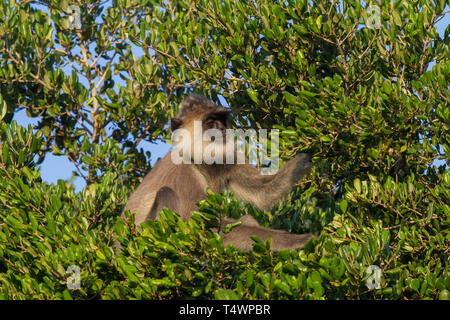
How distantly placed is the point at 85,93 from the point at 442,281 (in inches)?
253

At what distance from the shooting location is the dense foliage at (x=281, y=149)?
505 centimetres

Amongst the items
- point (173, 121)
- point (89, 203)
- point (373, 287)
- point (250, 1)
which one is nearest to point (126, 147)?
point (173, 121)

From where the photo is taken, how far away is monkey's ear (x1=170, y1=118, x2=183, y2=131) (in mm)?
8077

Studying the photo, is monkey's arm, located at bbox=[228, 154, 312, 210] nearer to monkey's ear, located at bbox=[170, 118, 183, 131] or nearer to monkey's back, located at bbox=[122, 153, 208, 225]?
monkey's back, located at bbox=[122, 153, 208, 225]

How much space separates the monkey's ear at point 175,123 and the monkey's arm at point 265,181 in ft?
3.23

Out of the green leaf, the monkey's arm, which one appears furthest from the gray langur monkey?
the green leaf

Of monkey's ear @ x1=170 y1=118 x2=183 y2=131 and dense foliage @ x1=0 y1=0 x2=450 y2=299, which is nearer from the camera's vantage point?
dense foliage @ x1=0 y1=0 x2=450 y2=299

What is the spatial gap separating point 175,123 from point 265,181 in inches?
60.5

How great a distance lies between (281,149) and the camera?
22.3 ft

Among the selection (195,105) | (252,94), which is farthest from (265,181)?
(195,105)

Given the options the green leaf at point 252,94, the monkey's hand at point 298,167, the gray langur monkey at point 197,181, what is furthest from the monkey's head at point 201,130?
the monkey's hand at point 298,167

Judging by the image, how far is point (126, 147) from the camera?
9555 millimetres

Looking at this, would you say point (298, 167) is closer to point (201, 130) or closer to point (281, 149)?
point (281, 149)

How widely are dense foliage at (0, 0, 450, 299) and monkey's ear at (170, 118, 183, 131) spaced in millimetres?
663
